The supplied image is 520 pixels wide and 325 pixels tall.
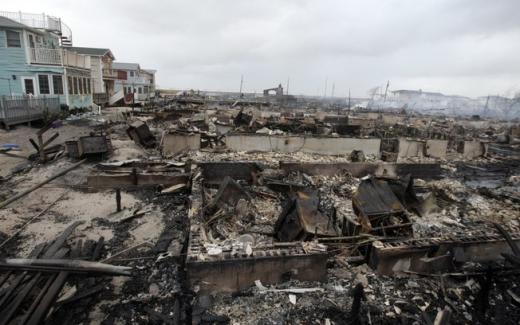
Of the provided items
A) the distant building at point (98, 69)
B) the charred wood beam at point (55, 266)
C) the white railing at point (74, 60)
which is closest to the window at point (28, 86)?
the white railing at point (74, 60)

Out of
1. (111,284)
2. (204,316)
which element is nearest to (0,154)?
(111,284)

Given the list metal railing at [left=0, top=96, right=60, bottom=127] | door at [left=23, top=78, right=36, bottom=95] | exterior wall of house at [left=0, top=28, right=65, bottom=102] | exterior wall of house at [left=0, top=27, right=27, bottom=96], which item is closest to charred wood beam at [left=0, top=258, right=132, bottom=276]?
metal railing at [left=0, top=96, right=60, bottom=127]

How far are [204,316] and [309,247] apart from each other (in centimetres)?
164

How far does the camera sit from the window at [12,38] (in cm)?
1742

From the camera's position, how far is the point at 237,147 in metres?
11.9

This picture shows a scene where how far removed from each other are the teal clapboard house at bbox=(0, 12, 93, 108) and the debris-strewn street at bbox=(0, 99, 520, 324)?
12.3 meters

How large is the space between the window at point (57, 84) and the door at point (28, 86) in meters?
1.22

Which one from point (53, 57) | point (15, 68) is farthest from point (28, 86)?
point (53, 57)

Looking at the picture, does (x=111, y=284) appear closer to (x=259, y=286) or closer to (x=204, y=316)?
(x=204, y=316)

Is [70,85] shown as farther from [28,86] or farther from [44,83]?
[28,86]

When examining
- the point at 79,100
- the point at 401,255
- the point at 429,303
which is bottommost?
the point at 429,303

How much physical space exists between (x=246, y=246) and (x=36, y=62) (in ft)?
70.8

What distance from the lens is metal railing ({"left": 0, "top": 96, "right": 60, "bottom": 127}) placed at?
533 inches

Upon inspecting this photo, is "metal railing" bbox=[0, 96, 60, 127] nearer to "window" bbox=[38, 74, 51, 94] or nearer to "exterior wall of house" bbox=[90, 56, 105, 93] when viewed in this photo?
"window" bbox=[38, 74, 51, 94]
